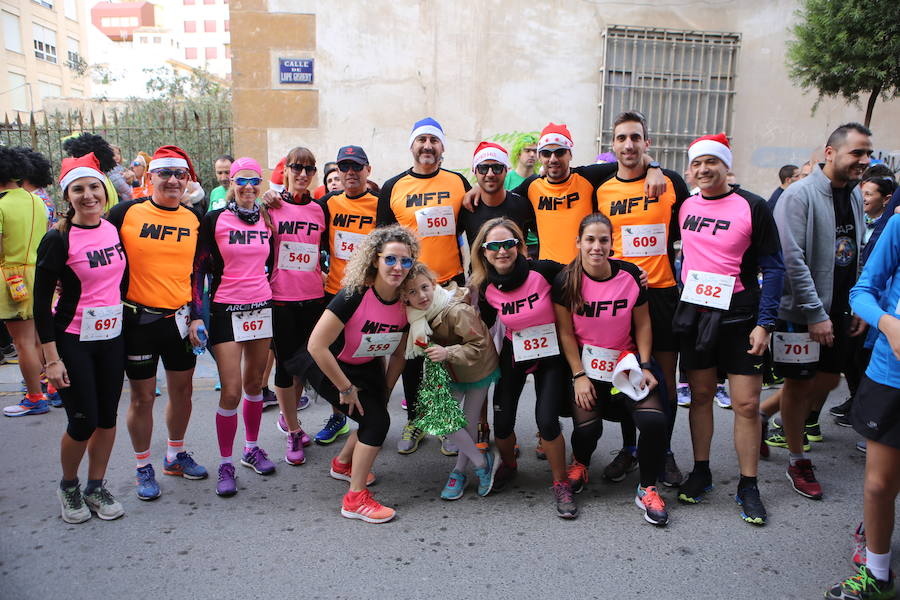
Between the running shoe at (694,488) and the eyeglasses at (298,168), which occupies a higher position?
the eyeglasses at (298,168)

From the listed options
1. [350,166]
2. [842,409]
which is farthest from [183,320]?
[842,409]

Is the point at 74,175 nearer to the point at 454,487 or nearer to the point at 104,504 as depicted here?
the point at 104,504

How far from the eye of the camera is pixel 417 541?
3322 mm

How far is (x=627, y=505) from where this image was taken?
12.1 ft

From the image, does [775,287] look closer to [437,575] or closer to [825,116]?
[437,575]

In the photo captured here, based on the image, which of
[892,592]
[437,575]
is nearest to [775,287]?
[892,592]

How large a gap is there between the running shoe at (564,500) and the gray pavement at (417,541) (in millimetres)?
60

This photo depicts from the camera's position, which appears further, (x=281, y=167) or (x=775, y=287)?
(x=281, y=167)

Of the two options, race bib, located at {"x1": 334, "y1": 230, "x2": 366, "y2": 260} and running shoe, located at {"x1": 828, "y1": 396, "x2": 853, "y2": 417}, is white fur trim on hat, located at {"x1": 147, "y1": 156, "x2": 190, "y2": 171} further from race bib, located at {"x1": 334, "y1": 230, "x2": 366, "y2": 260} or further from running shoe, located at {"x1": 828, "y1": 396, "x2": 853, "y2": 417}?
running shoe, located at {"x1": 828, "y1": 396, "x2": 853, "y2": 417}

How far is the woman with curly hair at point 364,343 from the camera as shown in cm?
352

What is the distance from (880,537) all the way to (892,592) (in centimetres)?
27

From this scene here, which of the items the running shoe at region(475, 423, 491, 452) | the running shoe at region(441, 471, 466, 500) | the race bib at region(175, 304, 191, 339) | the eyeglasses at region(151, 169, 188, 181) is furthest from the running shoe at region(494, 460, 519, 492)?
the eyeglasses at region(151, 169, 188, 181)

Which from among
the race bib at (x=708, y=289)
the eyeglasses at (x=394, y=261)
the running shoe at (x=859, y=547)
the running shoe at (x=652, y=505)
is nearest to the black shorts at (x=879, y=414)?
the running shoe at (x=859, y=547)

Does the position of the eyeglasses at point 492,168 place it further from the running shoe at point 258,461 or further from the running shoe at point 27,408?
the running shoe at point 27,408
